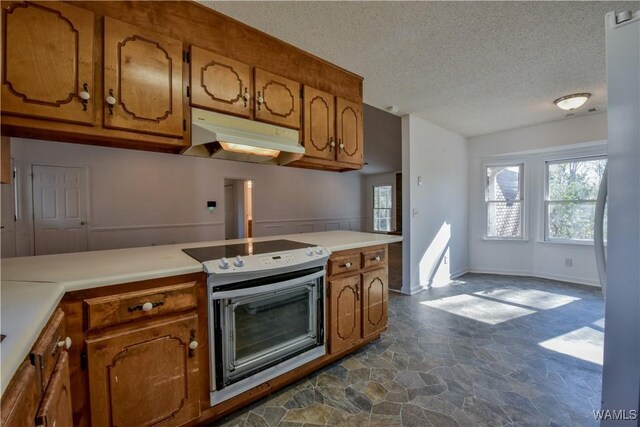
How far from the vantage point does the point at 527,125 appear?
419 centimetres

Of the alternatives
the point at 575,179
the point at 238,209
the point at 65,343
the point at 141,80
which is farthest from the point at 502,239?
the point at 238,209

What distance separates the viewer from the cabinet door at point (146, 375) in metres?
1.17

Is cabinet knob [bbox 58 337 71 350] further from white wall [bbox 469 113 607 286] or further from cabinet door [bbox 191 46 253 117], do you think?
white wall [bbox 469 113 607 286]

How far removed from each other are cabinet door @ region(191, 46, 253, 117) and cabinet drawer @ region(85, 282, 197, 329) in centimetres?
112

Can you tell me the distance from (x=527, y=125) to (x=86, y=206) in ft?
22.7

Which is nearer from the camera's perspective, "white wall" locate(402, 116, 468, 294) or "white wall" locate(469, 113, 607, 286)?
"white wall" locate(402, 116, 468, 294)

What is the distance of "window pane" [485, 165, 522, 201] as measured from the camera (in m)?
4.61

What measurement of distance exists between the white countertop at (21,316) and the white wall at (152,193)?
3.98 m

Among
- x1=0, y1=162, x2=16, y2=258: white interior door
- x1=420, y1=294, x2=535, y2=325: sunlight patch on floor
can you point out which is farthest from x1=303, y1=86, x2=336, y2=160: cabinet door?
x1=0, y1=162, x2=16, y2=258: white interior door

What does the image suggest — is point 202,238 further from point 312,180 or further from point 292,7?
point 292,7

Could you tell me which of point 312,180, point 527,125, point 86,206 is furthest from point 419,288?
point 86,206

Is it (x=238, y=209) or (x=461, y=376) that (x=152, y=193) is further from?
(x=461, y=376)

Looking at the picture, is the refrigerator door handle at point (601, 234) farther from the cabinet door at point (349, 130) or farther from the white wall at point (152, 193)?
the white wall at point (152, 193)

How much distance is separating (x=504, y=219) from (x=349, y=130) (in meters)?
3.66
